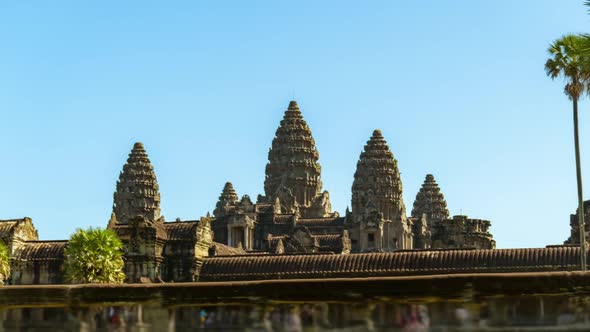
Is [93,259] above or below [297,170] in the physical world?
below

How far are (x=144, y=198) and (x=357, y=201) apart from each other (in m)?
31.5

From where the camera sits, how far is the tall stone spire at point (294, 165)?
16162 cm

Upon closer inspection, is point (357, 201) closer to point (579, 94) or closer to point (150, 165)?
point (150, 165)

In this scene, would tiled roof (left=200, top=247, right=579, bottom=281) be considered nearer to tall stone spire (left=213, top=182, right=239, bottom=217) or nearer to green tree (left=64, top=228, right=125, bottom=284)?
green tree (left=64, top=228, right=125, bottom=284)

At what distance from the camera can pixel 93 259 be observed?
2151 inches

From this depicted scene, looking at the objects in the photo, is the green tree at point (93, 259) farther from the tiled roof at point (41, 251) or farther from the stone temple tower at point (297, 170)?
the stone temple tower at point (297, 170)

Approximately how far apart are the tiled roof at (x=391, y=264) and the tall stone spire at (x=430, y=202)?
119587 millimetres

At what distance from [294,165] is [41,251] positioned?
92.7 meters

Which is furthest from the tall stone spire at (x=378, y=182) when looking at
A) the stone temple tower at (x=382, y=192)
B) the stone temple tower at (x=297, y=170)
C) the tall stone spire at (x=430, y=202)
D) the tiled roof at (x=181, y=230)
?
the tiled roof at (x=181, y=230)

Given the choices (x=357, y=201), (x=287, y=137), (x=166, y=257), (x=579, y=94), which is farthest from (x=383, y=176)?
(x=579, y=94)

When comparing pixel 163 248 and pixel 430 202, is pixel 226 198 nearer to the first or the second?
pixel 430 202

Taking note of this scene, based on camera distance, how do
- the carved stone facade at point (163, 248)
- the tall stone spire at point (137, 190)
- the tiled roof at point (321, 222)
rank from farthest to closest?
the tall stone spire at point (137, 190), the tiled roof at point (321, 222), the carved stone facade at point (163, 248)

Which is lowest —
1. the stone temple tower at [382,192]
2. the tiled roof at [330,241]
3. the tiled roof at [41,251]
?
the tiled roof at [41,251]

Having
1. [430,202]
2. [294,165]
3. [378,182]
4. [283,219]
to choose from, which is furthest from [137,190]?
[430,202]
